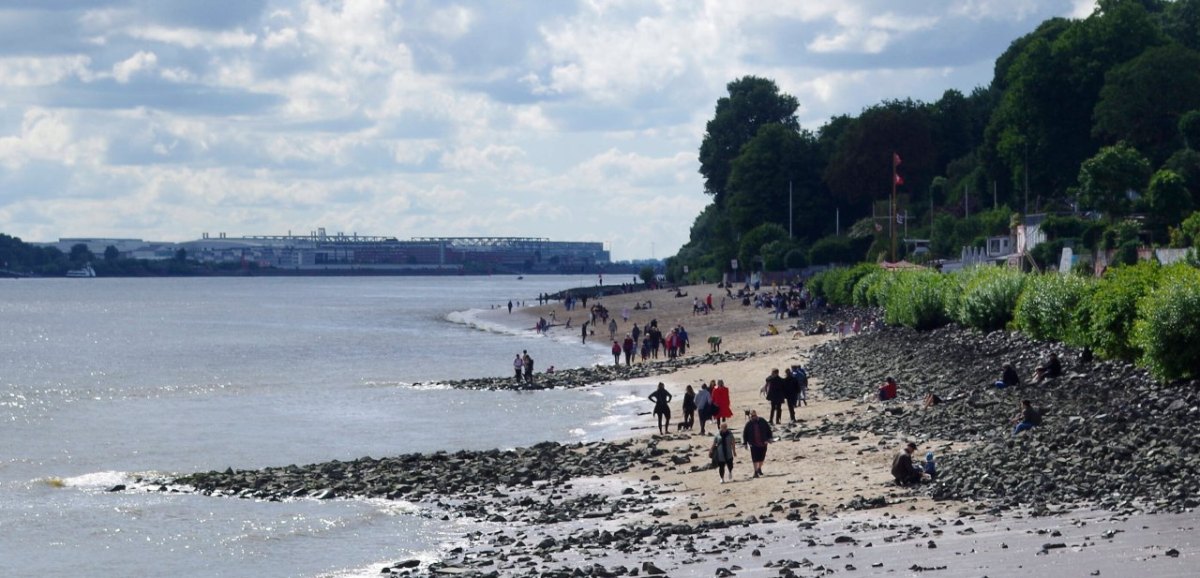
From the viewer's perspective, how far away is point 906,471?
24.1 metres

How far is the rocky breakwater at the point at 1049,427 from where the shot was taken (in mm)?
21469

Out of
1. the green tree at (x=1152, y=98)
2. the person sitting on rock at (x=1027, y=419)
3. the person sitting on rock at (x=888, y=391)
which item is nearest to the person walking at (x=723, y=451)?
the person sitting on rock at (x=1027, y=419)

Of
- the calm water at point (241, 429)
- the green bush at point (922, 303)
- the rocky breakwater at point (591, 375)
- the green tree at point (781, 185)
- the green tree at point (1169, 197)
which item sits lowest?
the calm water at point (241, 429)

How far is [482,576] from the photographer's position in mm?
21250

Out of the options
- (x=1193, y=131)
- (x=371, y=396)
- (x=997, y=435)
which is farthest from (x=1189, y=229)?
(x=997, y=435)

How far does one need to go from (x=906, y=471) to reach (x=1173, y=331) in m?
6.90

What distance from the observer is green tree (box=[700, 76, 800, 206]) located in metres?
144

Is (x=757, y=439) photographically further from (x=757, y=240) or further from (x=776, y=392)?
(x=757, y=240)

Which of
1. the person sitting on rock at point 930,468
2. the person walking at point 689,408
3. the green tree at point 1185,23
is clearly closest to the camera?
the person sitting on rock at point 930,468

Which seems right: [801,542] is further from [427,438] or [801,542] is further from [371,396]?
[371,396]

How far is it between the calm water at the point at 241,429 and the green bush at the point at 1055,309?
10259 mm

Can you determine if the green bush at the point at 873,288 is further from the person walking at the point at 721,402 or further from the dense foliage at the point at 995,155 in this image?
the person walking at the point at 721,402

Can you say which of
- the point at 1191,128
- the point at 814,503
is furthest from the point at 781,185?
the point at 814,503

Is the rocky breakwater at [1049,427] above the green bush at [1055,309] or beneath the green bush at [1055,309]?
beneath
